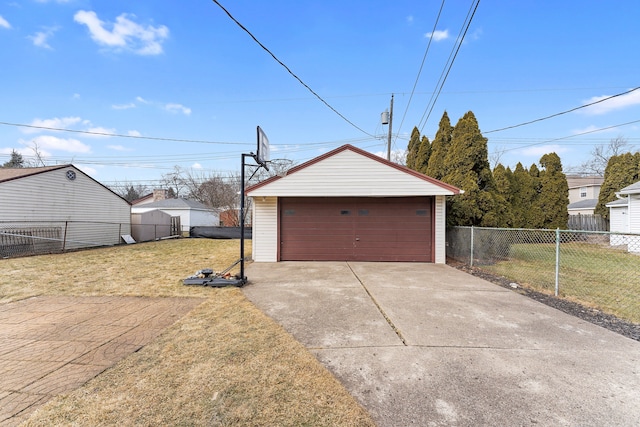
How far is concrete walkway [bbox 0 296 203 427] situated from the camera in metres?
2.25

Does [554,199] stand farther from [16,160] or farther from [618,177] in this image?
[16,160]

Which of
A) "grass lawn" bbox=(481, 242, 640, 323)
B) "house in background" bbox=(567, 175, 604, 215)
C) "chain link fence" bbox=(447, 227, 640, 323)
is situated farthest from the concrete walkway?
"house in background" bbox=(567, 175, 604, 215)

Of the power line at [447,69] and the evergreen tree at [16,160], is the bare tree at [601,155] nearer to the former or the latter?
the power line at [447,69]

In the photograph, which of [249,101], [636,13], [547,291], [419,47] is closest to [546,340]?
[547,291]

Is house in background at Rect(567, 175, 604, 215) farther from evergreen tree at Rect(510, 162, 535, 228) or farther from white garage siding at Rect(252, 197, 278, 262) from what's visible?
white garage siding at Rect(252, 197, 278, 262)

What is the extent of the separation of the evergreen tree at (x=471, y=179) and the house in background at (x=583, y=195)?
20.0m

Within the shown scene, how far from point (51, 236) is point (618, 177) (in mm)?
29655

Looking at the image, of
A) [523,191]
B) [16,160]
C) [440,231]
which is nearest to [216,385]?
[440,231]

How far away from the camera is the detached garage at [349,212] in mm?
8625

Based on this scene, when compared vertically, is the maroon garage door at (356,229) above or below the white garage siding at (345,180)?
below

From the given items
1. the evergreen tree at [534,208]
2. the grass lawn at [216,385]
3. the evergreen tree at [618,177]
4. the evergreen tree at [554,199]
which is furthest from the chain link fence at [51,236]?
the evergreen tree at [618,177]

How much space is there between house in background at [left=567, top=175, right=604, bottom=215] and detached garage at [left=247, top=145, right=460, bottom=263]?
22.3 meters

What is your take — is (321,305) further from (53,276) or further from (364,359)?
(53,276)

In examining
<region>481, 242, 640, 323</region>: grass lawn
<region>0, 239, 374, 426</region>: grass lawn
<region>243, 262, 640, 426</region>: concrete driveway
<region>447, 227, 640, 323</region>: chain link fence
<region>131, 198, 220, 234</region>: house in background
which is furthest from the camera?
<region>131, 198, 220, 234</region>: house in background
